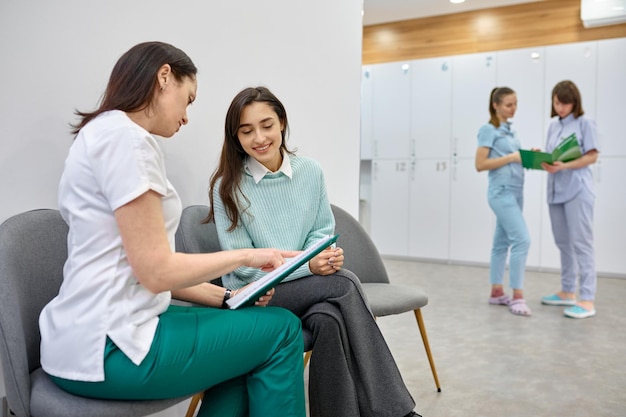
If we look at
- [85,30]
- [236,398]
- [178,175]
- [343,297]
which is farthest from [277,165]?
[236,398]

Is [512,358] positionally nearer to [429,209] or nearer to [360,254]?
[360,254]

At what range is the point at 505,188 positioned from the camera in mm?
3930

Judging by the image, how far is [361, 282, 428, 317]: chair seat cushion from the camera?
1.99 metres

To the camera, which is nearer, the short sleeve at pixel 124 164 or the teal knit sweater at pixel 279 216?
the short sleeve at pixel 124 164

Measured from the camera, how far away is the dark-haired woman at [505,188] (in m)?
3.84

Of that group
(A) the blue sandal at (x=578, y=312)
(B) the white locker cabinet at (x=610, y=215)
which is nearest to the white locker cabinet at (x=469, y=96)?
(B) the white locker cabinet at (x=610, y=215)

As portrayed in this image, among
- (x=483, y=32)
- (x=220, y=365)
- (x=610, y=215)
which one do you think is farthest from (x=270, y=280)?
(x=483, y=32)

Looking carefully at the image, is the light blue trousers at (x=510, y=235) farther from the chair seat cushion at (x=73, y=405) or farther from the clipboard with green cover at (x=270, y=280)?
the chair seat cushion at (x=73, y=405)

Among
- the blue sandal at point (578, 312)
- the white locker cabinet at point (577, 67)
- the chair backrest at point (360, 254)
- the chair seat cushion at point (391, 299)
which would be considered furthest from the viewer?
the white locker cabinet at point (577, 67)

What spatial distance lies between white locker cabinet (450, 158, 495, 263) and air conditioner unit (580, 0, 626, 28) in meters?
1.67

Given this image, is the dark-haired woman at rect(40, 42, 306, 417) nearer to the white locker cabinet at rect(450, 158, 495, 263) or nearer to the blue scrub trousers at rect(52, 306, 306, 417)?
the blue scrub trousers at rect(52, 306, 306, 417)

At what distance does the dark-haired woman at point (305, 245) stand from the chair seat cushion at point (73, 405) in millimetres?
556

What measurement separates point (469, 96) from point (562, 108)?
2.01m

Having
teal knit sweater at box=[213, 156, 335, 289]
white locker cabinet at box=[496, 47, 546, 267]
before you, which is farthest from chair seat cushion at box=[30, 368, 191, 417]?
white locker cabinet at box=[496, 47, 546, 267]
